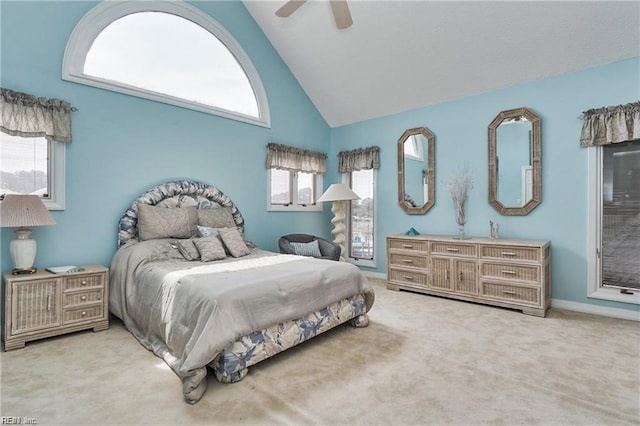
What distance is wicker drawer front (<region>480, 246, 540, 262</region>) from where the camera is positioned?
339 centimetres

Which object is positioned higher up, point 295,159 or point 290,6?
point 290,6

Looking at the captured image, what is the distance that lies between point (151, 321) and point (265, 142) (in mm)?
3051

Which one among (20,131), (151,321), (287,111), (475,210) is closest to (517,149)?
(475,210)

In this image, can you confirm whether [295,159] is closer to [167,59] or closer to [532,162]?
[167,59]

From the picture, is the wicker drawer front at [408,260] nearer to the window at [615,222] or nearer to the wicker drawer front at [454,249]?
the wicker drawer front at [454,249]

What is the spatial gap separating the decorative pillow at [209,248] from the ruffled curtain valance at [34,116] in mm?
1547

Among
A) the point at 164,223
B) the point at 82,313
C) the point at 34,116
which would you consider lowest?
the point at 82,313

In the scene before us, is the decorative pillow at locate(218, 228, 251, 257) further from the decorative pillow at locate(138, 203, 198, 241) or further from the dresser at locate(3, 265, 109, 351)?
the dresser at locate(3, 265, 109, 351)

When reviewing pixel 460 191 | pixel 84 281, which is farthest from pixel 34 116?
pixel 460 191

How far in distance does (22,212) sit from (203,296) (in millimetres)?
1776

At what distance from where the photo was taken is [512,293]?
352cm

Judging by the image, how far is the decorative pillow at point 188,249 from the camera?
318 centimetres

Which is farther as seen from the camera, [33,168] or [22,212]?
[33,168]

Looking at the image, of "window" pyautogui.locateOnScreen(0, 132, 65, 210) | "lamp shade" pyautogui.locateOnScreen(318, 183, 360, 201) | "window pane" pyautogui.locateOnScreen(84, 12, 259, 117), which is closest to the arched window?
"window pane" pyautogui.locateOnScreen(84, 12, 259, 117)
